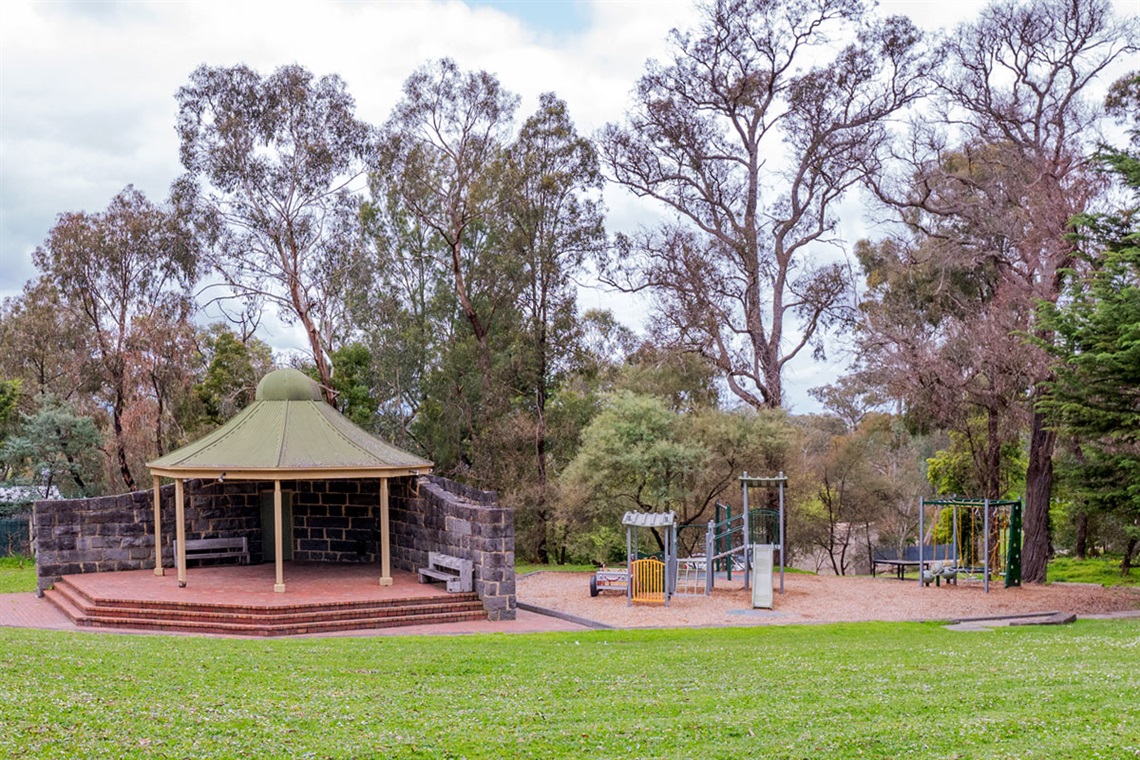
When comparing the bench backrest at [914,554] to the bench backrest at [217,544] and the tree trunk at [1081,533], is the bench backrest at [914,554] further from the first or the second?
the bench backrest at [217,544]

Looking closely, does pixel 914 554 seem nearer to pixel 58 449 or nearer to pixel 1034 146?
pixel 1034 146

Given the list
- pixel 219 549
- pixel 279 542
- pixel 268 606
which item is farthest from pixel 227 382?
pixel 268 606

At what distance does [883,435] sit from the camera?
36719 mm

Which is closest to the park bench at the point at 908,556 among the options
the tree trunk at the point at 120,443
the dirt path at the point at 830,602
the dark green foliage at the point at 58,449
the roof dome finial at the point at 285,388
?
the dirt path at the point at 830,602

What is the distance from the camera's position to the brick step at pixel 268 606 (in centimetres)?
1404

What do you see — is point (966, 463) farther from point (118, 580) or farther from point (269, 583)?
point (118, 580)

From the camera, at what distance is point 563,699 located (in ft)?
26.4

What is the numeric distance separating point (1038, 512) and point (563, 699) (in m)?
16.0

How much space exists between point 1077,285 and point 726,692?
12881 mm

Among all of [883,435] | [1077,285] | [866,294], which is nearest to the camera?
[1077,285]

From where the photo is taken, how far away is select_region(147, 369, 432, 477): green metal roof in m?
15.7

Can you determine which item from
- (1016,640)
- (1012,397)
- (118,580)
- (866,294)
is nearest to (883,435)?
(866,294)

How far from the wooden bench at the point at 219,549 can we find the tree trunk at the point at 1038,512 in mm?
15909

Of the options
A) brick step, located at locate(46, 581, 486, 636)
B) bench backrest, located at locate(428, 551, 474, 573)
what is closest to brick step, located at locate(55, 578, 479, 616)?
brick step, located at locate(46, 581, 486, 636)
